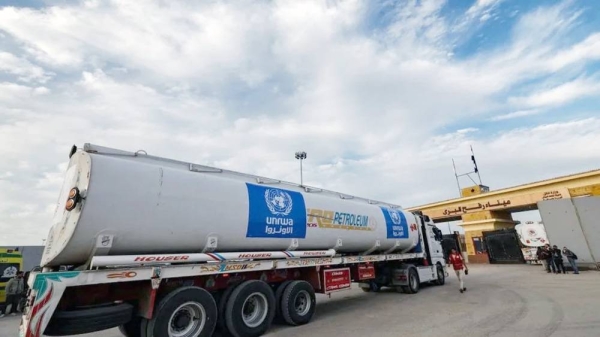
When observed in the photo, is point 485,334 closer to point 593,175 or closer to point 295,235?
point 295,235

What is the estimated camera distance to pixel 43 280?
4.57 meters

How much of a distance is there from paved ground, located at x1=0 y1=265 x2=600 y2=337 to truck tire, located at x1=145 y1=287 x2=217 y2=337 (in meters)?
1.77

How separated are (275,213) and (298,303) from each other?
245 cm

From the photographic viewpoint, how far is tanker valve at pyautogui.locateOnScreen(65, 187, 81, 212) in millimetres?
5087

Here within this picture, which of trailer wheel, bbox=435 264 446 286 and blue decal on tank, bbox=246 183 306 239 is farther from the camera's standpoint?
trailer wheel, bbox=435 264 446 286

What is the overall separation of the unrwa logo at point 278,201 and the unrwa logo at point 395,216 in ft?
18.5

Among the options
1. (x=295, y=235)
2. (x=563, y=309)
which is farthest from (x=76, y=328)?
(x=563, y=309)

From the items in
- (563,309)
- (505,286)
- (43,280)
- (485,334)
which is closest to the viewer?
(43,280)

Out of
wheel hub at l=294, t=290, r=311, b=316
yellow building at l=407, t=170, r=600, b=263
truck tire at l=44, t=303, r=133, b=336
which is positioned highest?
yellow building at l=407, t=170, r=600, b=263

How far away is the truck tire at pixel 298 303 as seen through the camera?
24.7 feet

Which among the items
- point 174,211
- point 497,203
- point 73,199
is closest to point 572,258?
point 497,203

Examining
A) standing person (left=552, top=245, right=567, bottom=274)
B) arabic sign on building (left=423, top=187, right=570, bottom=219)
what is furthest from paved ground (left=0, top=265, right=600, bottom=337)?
arabic sign on building (left=423, top=187, right=570, bottom=219)

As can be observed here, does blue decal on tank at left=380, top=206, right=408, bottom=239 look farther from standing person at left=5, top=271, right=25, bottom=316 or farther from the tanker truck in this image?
standing person at left=5, top=271, right=25, bottom=316

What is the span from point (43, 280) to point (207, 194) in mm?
2925
